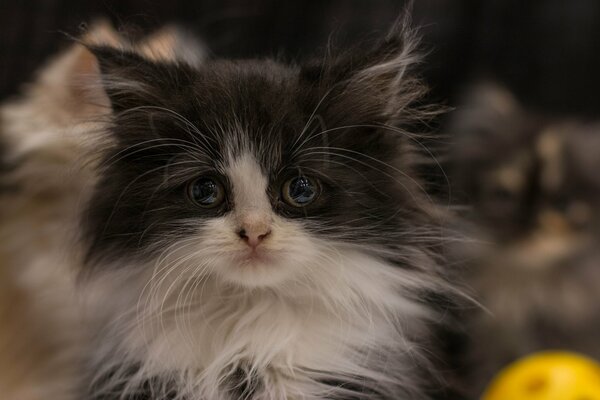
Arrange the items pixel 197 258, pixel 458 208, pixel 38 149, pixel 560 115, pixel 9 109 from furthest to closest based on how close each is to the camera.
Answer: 1. pixel 560 115
2. pixel 9 109
3. pixel 38 149
4. pixel 458 208
5. pixel 197 258

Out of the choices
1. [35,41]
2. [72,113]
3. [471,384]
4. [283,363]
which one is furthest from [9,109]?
[471,384]

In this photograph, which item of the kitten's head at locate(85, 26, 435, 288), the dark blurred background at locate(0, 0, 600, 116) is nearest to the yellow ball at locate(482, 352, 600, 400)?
the kitten's head at locate(85, 26, 435, 288)

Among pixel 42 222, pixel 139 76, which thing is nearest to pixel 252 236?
pixel 139 76

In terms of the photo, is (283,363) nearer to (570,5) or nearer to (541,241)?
(541,241)

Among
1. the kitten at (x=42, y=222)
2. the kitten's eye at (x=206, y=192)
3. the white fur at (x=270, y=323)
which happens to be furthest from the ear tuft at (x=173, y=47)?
the white fur at (x=270, y=323)

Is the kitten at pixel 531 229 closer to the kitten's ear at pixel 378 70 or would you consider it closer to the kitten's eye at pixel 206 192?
the kitten's ear at pixel 378 70

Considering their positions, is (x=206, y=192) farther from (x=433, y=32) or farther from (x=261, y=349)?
(x=433, y=32)
